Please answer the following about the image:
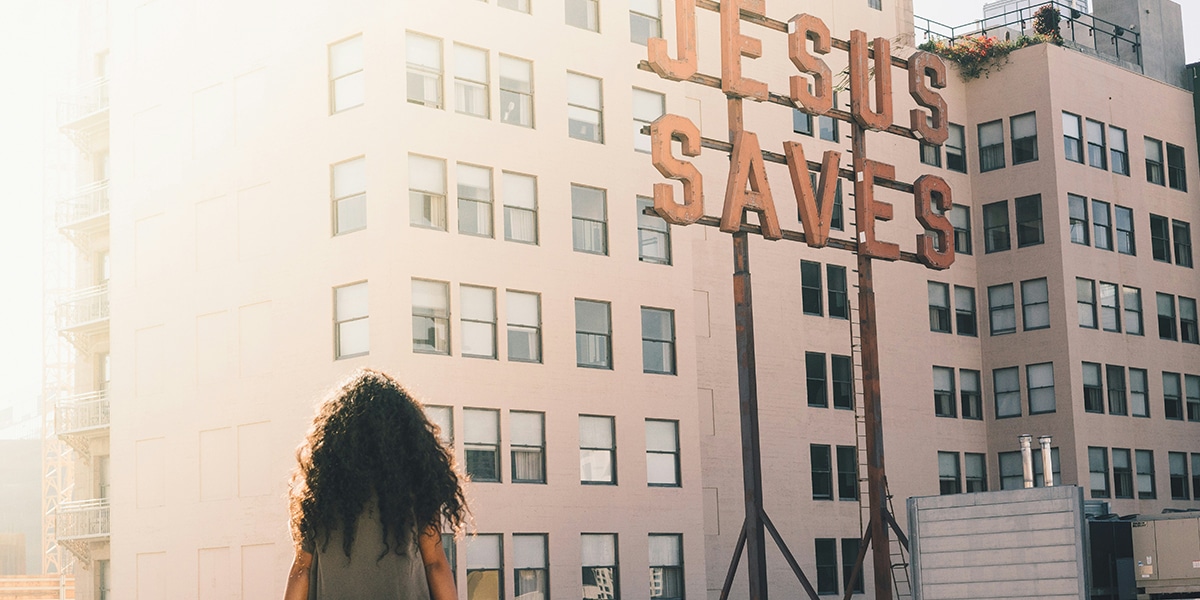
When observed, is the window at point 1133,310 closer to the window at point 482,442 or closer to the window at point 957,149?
the window at point 957,149

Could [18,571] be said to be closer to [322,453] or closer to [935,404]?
[935,404]

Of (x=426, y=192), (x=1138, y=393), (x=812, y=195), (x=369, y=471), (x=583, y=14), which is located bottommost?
(x=369, y=471)

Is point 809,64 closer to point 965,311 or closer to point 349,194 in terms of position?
point 349,194

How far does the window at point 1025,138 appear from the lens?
5469 cm

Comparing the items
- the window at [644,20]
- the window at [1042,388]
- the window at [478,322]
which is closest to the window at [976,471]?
the window at [1042,388]

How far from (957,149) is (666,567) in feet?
71.0

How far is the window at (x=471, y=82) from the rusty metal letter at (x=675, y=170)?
991 cm

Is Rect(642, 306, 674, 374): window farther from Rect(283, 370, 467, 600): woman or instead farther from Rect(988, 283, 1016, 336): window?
Rect(283, 370, 467, 600): woman

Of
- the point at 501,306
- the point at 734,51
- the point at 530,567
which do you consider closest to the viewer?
the point at 734,51

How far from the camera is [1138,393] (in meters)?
56.0

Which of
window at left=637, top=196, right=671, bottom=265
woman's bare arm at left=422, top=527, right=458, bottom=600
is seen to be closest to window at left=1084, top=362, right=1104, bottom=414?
window at left=637, top=196, right=671, bottom=265

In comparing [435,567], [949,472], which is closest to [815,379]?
[949,472]

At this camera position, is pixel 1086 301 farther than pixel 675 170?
Yes

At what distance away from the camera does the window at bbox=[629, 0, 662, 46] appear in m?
44.2
